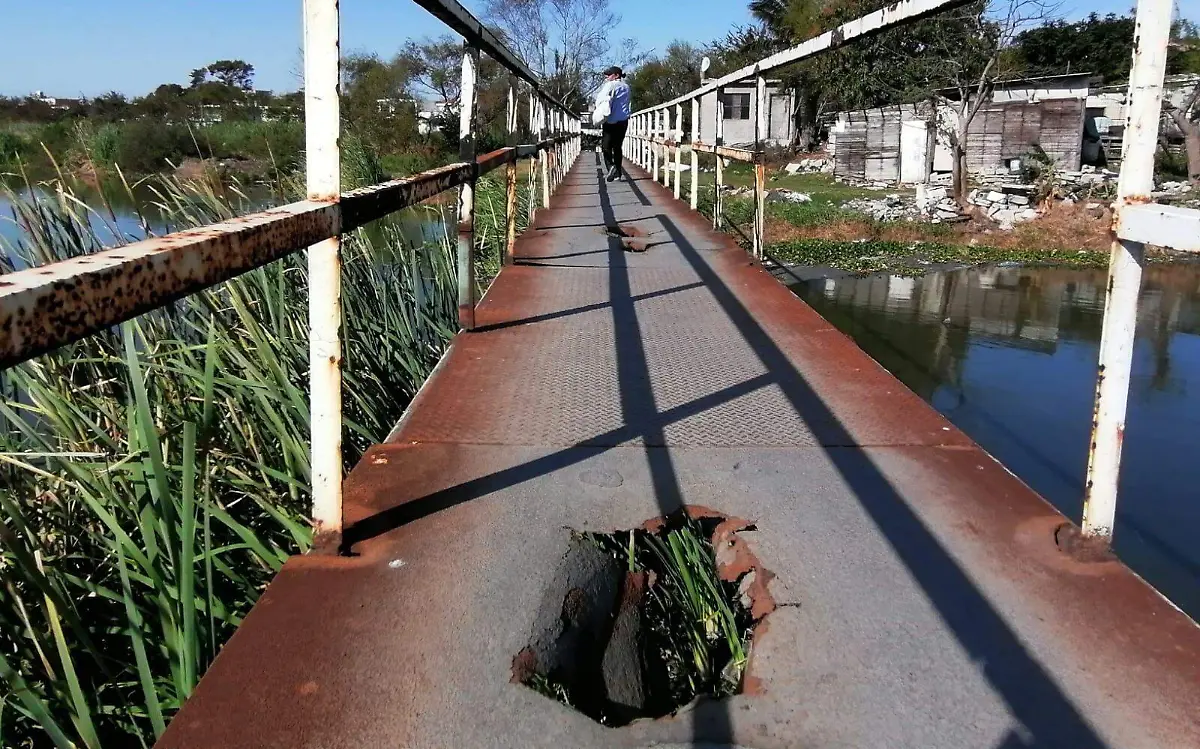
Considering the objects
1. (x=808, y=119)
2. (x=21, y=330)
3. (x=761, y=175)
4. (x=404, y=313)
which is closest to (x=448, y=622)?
(x=21, y=330)

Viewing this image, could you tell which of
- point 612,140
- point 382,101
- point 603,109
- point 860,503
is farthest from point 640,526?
point 382,101

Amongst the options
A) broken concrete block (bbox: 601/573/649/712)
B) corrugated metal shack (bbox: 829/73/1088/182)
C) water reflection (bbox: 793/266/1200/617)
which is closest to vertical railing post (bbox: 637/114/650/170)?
water reflection (bbox: 793/266/1200/617)

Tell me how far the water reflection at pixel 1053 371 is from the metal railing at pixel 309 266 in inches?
178

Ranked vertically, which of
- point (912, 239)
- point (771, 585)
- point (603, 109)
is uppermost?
point (603, 109)

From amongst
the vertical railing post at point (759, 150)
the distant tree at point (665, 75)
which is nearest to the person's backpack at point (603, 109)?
the vertical railing post at point (759, 150)

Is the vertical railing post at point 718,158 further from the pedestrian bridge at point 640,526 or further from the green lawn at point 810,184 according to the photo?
the green lawn at point 810,184

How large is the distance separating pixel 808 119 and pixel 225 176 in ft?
124

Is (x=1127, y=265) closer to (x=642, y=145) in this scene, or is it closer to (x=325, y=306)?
(x=325, y=306)

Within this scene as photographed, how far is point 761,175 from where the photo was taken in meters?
6.37

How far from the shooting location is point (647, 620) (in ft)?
7.11

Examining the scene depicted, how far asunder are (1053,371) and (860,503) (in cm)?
771

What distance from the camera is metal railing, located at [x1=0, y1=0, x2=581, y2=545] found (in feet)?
3.54

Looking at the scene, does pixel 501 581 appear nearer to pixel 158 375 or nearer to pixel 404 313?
pixel 158 375

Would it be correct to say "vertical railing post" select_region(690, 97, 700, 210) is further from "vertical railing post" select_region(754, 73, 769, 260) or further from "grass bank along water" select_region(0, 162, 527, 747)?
"grass bank along water" select_region(0, 162, 527, 747)
